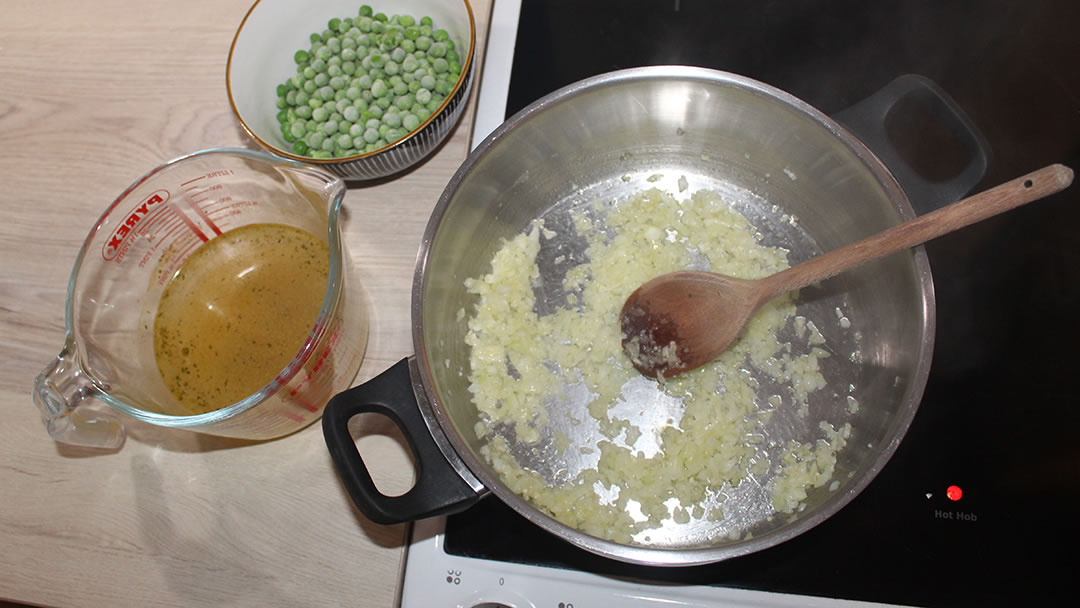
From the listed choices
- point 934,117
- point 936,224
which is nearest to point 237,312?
point 936,224

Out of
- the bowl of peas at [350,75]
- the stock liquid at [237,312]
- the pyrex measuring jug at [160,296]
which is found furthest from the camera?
the bowl of peas at [350,75]

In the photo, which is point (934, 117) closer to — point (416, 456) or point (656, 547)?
point (656, 547)

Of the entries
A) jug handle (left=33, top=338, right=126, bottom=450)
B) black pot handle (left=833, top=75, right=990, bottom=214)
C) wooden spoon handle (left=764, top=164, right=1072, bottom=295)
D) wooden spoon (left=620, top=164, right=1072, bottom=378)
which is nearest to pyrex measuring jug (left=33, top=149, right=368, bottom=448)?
jug handle (left=33, top=338, right=126, bottom=450)

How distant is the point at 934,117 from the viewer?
1139 millimetres

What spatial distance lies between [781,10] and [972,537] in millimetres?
975

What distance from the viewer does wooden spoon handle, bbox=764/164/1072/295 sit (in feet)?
2.53

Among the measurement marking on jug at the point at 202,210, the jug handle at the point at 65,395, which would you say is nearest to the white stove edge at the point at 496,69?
the measurement marking on jug at the point at 202,210

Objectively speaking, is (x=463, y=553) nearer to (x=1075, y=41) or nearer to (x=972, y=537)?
(x=972, y=537)

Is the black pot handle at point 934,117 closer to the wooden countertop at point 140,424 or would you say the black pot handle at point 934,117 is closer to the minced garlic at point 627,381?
the minced garlic at point 627,381

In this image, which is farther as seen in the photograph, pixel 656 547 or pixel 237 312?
pixel 237 312

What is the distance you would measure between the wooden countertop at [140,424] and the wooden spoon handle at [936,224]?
25.2 inches

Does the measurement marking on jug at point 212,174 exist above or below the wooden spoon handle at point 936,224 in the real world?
below

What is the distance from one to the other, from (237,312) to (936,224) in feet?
3.34

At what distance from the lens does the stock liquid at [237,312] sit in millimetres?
985
